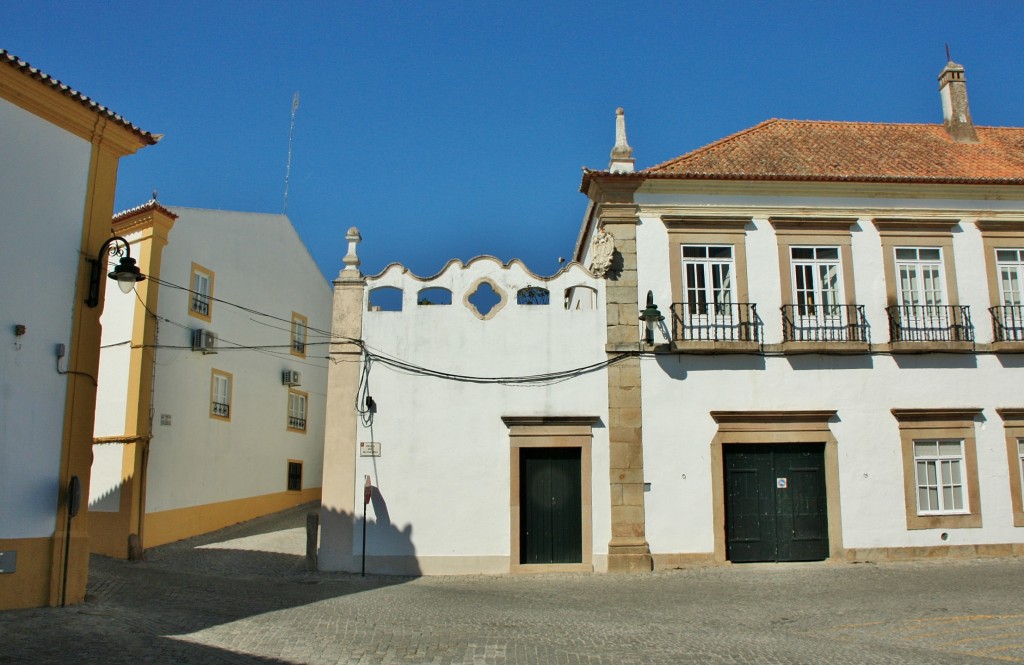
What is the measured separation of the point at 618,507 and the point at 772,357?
3.82m

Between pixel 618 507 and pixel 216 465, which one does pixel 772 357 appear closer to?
pixel 618 507

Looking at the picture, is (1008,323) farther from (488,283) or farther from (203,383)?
(203,383)

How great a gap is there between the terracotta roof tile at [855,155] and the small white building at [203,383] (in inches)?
424

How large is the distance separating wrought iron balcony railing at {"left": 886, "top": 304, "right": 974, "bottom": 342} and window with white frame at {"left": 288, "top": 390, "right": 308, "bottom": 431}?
628 inches

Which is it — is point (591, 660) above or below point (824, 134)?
below

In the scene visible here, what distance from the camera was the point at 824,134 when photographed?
682 inches

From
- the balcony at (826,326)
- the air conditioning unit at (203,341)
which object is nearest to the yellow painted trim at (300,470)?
the air conditioning unit at (203,341)

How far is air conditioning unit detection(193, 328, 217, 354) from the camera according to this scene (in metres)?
18.7

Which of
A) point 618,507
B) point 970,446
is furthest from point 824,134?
point 618,507

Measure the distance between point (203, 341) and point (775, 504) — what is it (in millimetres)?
12957

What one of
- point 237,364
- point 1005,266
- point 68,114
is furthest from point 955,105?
point 237,364

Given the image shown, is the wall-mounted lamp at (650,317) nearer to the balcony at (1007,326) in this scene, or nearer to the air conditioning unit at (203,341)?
the balcony at (1007,326)

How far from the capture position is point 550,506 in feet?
45.7

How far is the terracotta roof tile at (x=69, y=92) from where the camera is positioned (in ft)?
32.8
